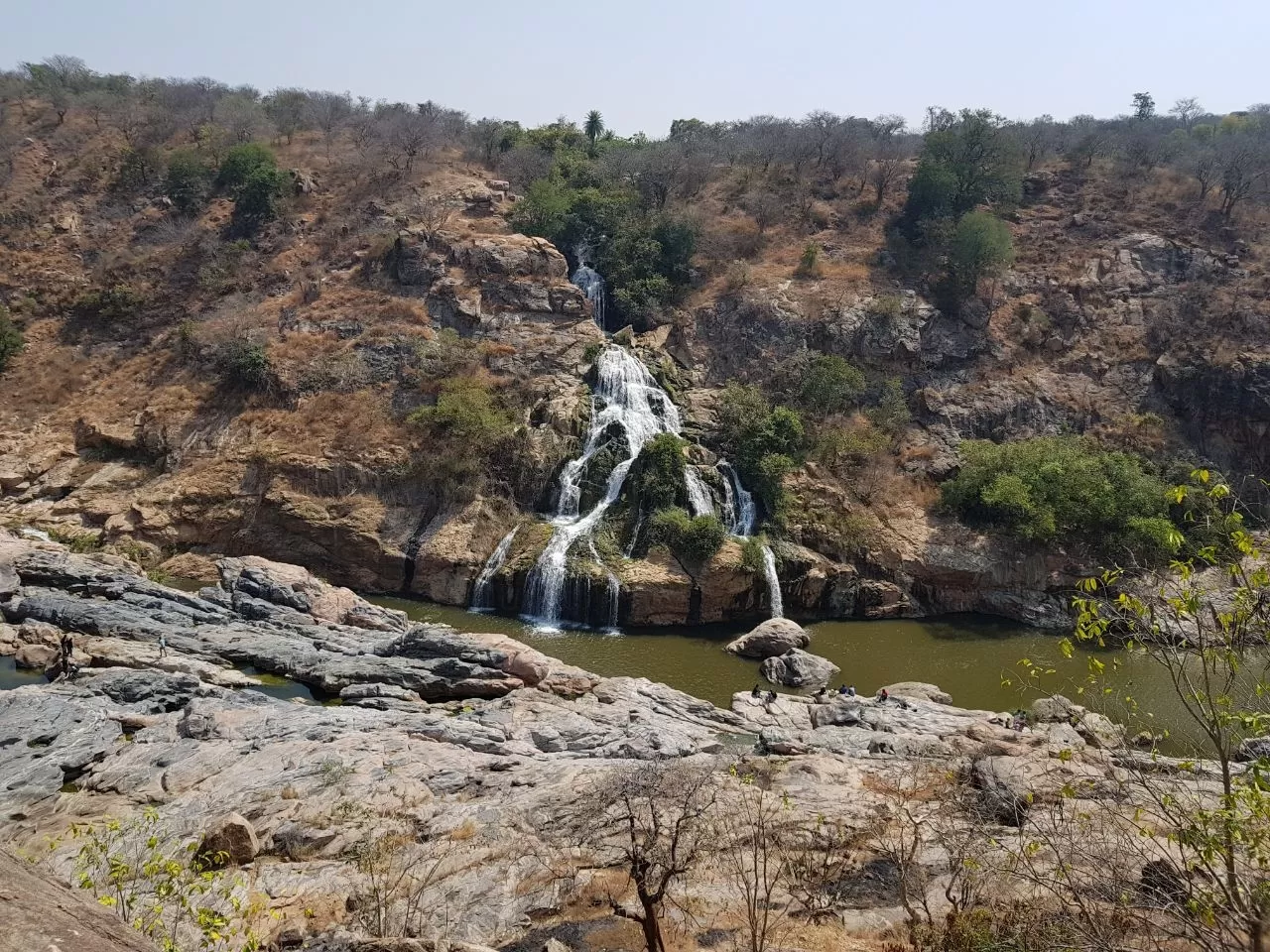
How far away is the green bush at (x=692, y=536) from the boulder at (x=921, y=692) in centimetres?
660

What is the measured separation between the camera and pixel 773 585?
22875 millimetres

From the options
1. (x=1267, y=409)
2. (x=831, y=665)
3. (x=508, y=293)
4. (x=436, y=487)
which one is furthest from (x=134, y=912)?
(x=1267, y=409)

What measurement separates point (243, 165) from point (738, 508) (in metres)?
32.0

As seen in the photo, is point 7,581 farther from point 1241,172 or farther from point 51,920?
point 1241,172

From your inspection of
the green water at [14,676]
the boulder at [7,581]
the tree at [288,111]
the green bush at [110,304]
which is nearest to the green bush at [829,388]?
the green water at [14,676]

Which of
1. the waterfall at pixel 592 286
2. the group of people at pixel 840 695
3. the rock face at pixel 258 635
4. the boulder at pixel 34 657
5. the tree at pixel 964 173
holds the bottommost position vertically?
the boulder at pixel 34 657

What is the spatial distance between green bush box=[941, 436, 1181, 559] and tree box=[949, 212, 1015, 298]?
11.1 metres

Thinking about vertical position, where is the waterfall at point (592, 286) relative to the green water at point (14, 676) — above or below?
above

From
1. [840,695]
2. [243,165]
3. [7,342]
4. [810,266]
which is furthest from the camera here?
[243,165]

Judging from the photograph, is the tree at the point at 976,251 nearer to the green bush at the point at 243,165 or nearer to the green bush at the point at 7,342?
the green bush at the point at 243,165

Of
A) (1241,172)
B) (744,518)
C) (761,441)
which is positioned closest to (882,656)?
(744,518)

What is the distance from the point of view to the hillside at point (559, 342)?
24172mm

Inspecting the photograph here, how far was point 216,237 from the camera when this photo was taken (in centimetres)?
3622

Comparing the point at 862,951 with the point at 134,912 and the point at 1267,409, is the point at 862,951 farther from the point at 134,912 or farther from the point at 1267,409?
the point at 1267,409
